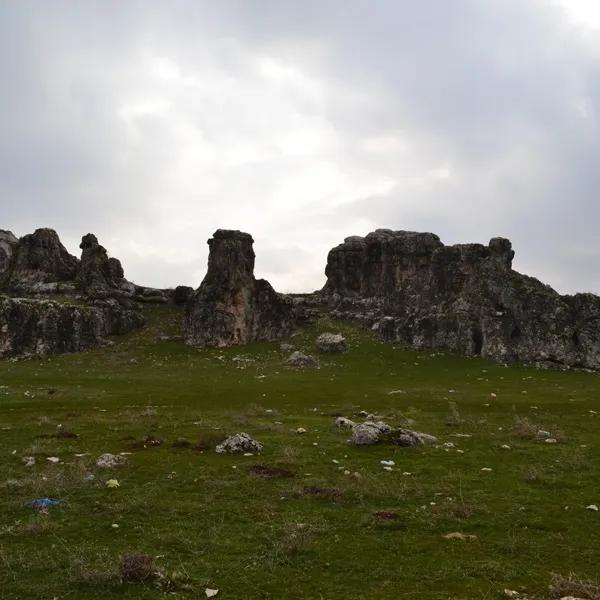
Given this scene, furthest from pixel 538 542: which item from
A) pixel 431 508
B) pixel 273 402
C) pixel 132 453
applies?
pixel 273 402

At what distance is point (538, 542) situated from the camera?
47.7ft

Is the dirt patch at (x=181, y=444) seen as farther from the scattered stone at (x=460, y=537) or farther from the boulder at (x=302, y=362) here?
the boulder at (x=302, y=362)

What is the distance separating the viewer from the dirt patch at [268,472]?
69.7 ft

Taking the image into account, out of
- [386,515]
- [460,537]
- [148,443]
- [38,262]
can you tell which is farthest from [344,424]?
[38,262]

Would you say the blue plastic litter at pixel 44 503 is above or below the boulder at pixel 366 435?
below

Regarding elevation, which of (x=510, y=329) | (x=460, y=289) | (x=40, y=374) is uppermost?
(x=460, y=289)

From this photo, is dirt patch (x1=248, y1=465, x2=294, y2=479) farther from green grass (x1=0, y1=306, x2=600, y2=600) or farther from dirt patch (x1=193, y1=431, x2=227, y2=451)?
dirt patch (x1=193, y1=431, x2=227, y2=451)

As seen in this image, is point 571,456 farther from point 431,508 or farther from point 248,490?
point 248,490

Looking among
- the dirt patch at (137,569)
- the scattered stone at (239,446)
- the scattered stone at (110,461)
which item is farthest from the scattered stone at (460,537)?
the scattered stone at (110,461)

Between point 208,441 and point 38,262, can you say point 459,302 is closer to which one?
point 208,441

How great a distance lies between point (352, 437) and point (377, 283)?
92.4 meters

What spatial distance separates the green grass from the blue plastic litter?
0.91 ft

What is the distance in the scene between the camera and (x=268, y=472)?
71.4ft

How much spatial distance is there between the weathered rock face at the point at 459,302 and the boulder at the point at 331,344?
12.1m
